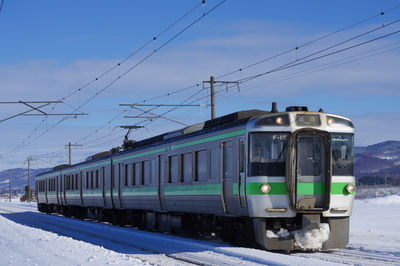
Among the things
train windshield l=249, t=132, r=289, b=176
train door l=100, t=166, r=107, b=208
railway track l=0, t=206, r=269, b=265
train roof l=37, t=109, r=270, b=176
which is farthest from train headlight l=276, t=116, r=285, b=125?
train door l=100, t=166, r=107, b=208

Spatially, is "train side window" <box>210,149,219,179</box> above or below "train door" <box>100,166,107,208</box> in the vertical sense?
above

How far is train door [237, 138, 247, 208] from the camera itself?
1719 cm

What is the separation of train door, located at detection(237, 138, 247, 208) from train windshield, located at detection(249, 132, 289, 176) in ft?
1.15

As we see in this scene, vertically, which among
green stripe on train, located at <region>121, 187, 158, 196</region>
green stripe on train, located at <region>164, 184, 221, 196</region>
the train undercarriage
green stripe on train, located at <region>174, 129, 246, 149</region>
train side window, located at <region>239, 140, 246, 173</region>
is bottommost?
the train undercarriage

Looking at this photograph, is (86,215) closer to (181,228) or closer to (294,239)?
(181,228)

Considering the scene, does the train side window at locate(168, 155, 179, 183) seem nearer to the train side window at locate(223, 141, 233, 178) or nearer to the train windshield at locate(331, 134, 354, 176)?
the train side window at locate(223, 141, 233, 178)

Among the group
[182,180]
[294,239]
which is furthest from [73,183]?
[294,239]

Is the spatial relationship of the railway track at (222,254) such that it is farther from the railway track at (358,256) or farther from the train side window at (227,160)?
the train side window at (227,160)

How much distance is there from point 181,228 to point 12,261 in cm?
839

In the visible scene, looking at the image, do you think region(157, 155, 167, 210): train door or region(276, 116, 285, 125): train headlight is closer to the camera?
region(276, 116, 285, 125): train headlight

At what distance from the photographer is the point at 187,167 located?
70.7 feet

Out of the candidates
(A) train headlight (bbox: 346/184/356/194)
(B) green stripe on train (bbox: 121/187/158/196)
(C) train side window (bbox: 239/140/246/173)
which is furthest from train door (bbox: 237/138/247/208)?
(B) green stripe on train (bbox: 121/187/158/196)

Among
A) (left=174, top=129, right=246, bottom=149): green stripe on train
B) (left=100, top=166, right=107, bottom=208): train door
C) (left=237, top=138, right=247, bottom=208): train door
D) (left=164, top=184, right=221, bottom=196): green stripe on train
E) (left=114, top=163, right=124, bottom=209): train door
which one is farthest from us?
(left=100, top=166, right=107, bottom=208): train door

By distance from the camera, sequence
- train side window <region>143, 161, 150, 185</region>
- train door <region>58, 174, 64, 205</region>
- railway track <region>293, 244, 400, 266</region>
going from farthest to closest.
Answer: train door <region>58, 174, 64, 205</region> → train side window <region>143, 161, 150, 185</region> → railway track <region>293, 244, 400, 266</region>
